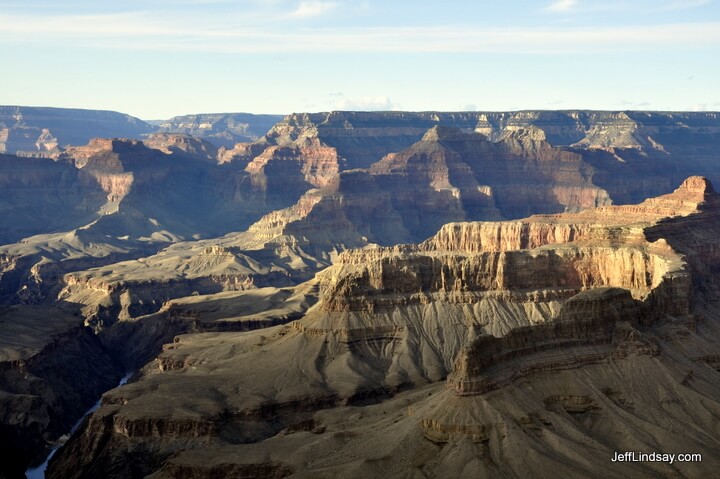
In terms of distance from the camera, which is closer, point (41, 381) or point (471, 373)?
point (471, 373)

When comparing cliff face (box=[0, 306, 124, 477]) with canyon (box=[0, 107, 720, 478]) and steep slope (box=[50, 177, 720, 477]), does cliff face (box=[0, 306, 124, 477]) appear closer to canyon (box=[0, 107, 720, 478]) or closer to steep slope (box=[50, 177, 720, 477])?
canyon (box=[0, 107, 720, 478])

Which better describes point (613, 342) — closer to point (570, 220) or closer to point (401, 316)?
point (401, 316)

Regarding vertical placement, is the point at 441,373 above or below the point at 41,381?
above

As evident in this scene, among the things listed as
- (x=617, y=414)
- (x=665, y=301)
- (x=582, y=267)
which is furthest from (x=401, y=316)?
(x=617, y=414)

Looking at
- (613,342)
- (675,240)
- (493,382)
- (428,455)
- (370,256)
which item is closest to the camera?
(428,455)

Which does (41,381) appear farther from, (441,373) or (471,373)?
(471,373)

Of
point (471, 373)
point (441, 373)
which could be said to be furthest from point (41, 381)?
point (471, 373)

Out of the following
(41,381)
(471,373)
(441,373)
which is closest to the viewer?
(471,373)

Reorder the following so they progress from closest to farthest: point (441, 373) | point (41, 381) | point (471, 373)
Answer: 1. point (471, 373)
2. point (441, 373)
3. point (41, 381)
